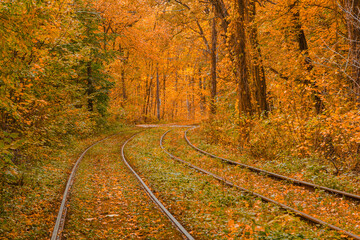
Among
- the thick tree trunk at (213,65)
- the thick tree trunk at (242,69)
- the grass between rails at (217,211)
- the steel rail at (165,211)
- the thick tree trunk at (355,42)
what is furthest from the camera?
the thick tree trunk at (213,65)

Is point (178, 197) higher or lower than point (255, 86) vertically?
lower

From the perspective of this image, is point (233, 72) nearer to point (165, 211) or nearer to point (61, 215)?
point (165, 211)

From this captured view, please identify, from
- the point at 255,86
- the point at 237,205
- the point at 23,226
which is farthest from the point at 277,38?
the point at 23,226

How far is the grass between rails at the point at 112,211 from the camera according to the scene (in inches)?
246

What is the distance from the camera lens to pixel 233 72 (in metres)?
17.4

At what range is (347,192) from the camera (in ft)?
25.3

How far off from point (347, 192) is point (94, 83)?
67.2 ft

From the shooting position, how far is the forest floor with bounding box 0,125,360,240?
602cm

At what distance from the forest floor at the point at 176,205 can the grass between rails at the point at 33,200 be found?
0.02 m

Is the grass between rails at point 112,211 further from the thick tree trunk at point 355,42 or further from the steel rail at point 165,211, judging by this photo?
the thick tree trunk at point 355,42

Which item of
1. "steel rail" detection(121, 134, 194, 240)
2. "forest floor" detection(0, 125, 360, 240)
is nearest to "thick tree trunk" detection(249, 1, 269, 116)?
"forest floor" detection(0, 125, 360, 240)

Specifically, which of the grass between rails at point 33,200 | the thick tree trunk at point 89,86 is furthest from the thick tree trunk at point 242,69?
the thick tree trunk at point 89,86

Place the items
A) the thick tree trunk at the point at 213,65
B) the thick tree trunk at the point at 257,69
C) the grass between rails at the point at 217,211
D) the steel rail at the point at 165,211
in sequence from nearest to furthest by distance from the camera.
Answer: the grass between rails at the point at 217,211 < the steel rail at the point at 165,211 < the thick tree trunk at the point at 257,69 < the thick tree trunk at the point at 213,65

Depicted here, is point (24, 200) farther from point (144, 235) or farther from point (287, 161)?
point (287, 161)
